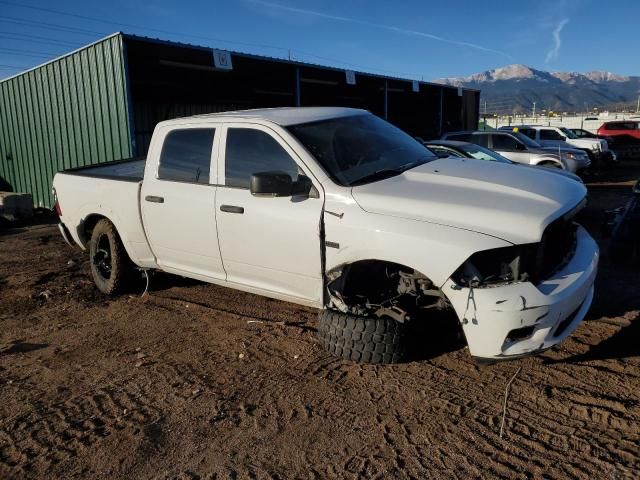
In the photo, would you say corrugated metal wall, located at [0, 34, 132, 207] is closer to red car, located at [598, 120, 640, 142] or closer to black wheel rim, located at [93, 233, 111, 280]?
black wheel rim, located at [93, 233, 111, 280]

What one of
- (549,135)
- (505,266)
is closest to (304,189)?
(505,266)

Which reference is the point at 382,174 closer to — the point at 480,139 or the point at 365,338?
the point at 365,338

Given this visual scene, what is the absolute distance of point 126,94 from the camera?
1006 cm

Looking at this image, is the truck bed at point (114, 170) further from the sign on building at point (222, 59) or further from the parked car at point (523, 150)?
the parked car at point (523, 150)

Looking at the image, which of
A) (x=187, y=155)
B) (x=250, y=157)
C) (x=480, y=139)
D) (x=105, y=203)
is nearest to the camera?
(x=250, y=157)

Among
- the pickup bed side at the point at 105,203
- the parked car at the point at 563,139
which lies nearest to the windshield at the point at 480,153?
the pickup bed side at the point at 105,203

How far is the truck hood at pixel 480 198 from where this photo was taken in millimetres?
2857

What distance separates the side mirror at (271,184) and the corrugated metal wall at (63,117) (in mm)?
7986

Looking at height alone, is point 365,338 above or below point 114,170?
below

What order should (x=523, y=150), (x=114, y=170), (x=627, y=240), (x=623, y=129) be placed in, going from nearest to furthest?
1. (x=627, y=240)
2. (x=114, y=170)
3. (x=523, y=150)
4. (x=623, y=129)

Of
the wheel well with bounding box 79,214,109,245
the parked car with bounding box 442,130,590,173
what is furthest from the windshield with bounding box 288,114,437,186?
the parked car with bounding box 442,130,590,173

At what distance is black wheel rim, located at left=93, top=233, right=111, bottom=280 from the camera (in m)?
5.39

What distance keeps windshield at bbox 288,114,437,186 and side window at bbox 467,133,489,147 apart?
33.9 feet

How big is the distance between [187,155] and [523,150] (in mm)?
11544
